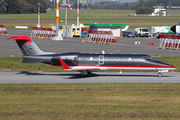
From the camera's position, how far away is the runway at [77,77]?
1097 inches

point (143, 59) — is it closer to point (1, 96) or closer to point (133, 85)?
point (133, 85)

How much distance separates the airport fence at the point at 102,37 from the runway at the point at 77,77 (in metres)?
36.3

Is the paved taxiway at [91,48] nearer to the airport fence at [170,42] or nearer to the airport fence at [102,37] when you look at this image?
the airport fence at [170,42]

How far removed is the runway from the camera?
27875 mm

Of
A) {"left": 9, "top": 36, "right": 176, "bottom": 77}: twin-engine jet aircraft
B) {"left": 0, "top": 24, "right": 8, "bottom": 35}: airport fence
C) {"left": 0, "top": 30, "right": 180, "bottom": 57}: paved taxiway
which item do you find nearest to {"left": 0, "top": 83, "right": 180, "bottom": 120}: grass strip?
{"left": 9, "top": 36, "right": 176, "bottom": 77}: twin-engine jet aircraft

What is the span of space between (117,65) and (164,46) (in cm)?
3234

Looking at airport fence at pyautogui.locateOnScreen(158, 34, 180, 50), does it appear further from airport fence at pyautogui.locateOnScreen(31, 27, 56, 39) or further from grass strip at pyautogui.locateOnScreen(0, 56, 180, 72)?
airport fence at pyautogui.locateOnScreen(31, 27, 56, 39)

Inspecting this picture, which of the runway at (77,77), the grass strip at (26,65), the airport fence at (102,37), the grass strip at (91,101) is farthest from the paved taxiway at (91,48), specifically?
the grass strip at (91,101)

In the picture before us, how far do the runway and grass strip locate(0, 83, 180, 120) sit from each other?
11.4 ft

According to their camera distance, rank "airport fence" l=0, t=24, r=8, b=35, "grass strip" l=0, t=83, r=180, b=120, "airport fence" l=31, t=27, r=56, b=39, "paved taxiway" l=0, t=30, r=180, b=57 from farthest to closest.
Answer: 1. "airport fence" l=0, t=24, r=8, b=35
2. "airport fence" l=31, t=27, r=56, b=39
3. "paved taxiway" l=0, t=30, r=180, b=57
4. "grass strip" l=0, t=83, r=180, b=120

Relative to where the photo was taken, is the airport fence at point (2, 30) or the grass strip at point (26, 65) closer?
the grass strip at point (26, 65)

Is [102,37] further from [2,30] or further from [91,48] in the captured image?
[2,30]

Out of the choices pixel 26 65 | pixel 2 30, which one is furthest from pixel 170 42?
pixel 2 30

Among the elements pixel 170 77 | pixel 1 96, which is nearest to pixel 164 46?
pixel 170 77
